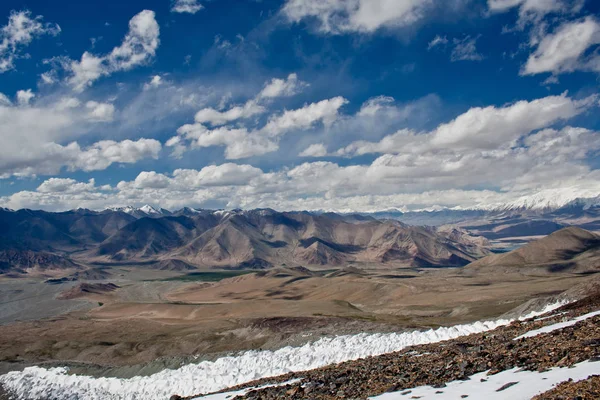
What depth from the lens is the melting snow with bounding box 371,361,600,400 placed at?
1461cm

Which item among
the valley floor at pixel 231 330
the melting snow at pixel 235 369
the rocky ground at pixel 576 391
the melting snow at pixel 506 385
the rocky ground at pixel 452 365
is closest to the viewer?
the rocky ground at pixel 576 391

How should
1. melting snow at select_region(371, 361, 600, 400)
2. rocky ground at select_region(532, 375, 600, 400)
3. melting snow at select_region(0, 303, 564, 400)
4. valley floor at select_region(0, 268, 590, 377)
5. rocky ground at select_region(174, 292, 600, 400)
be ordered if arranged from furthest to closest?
valley floor at select_region(0, 268, 590, 377) < melting snow at select_region(0, 303, 564, 400) < rocky ground at select_region(174, 292, 600, 400) < melting snow at select_region(371, 361, 600, 400) < rocky ground at select_region(532, 375, 600, 400)

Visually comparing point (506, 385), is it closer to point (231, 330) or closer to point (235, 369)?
point (235, 369)

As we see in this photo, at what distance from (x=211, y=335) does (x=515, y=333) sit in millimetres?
49376

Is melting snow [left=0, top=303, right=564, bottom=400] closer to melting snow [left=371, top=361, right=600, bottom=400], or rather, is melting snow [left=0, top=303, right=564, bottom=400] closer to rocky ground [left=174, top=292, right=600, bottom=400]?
rocky ground [left=174, top=292, right=600, bottom=400]

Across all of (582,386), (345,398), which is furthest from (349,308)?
(582,386)

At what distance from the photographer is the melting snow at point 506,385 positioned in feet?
47.9

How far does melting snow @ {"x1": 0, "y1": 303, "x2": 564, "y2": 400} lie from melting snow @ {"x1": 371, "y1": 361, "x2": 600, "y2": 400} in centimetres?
2525

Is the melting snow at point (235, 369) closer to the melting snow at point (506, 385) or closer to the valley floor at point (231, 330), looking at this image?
the valley floor at point (231, 330)

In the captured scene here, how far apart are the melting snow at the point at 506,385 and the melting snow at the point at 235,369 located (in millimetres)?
25247

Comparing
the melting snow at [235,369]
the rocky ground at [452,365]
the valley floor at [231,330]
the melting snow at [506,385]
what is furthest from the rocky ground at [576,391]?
the valley floor at [231,330]

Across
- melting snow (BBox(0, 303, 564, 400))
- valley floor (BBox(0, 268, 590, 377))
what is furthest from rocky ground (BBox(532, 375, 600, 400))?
valley floor (BBox(0, 268, 590, 377))

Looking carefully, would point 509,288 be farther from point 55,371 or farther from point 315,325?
point 55,371

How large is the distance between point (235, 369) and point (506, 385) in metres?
34.2
